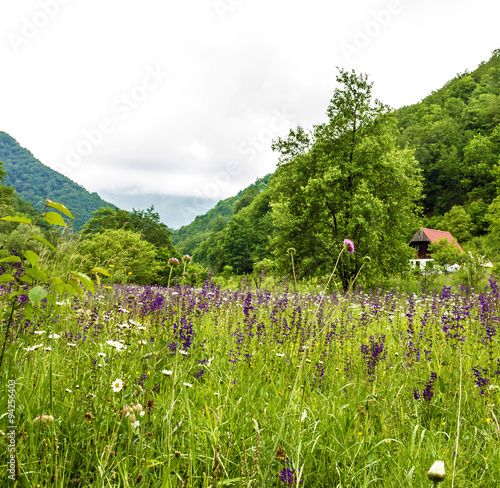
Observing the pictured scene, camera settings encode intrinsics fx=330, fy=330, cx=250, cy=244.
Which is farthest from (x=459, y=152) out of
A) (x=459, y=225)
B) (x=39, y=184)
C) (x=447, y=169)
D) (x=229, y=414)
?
(x=229, y=414)

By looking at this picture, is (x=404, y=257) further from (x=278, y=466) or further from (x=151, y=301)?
(x=278, y=466)

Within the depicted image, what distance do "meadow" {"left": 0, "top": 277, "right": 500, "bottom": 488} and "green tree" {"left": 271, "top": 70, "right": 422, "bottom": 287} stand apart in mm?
11315

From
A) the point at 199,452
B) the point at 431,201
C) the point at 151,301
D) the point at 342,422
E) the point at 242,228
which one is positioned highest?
the point at 431,201

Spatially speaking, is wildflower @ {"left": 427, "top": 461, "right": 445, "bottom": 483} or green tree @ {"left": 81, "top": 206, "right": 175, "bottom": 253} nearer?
wildflower @ {"left": 427, "top": 461, "right": 445, "bottom": 483}

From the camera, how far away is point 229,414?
207 centimetres

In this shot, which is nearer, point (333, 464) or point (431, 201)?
point (333, 464)

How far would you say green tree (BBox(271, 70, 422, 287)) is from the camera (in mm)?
14820

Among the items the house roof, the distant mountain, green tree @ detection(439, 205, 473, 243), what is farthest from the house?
the distant mountain

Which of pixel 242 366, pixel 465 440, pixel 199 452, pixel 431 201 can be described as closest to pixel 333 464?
pixel 199 452

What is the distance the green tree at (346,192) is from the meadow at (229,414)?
11315 mm

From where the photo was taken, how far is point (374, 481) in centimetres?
173

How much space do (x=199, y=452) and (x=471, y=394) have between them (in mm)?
2471

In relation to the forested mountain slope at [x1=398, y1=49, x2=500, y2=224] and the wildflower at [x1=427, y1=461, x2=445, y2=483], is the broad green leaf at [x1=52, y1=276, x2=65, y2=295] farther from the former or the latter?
the forested mountain slope at [x1=398, y1=49, x2=500, y2=224]

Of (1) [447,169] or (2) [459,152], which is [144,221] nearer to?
(1) [447,169]
